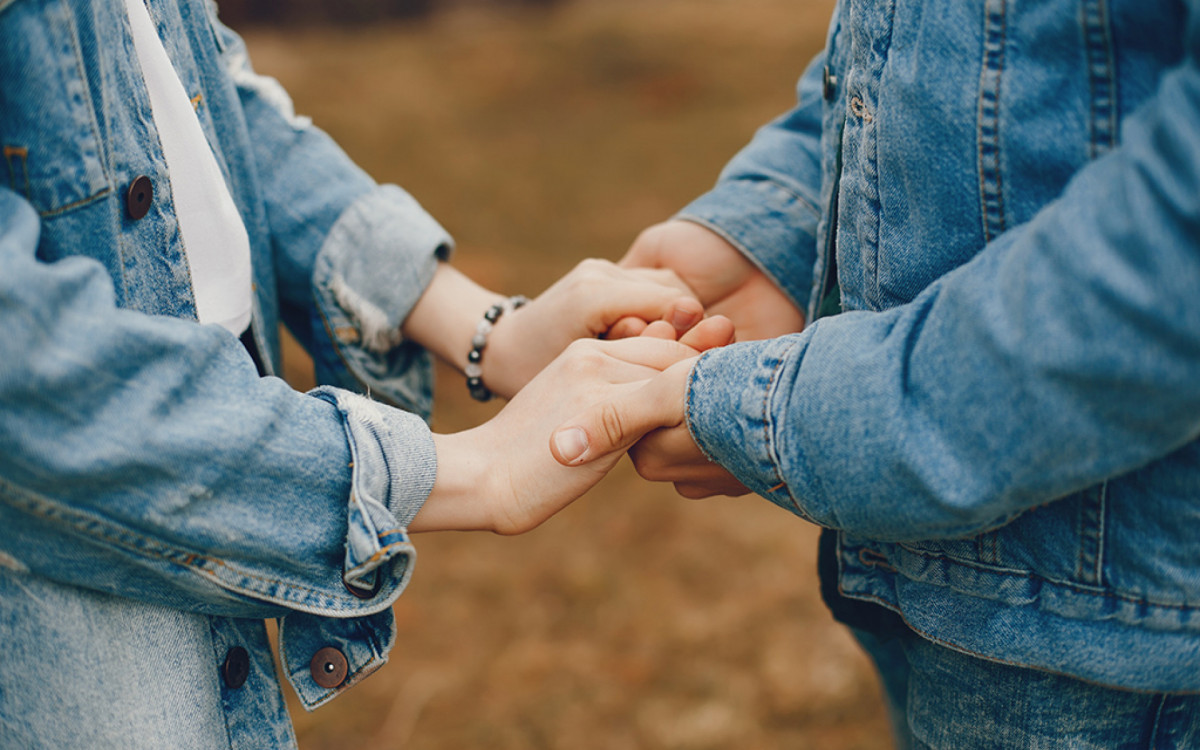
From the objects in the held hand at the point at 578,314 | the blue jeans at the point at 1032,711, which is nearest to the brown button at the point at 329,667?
the held hand at the point at 578,314

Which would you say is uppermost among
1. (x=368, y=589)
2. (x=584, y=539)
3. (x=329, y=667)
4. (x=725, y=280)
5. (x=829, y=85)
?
(x=829, y=85)

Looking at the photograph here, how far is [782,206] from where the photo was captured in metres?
1.36

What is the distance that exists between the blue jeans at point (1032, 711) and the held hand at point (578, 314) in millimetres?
565

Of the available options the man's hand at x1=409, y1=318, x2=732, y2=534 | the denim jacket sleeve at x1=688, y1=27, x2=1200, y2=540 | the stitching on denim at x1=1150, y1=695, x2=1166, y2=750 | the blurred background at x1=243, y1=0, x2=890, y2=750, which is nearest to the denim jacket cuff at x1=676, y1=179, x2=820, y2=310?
the man's hand at x1=409, y1=318, x2=732, y2=534

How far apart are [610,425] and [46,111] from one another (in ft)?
2.07

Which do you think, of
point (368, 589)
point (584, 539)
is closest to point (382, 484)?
point (368, 589)

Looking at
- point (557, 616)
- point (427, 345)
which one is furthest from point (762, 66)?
point (427, 345)

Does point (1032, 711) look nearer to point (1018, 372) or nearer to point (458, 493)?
point (1018, 372)

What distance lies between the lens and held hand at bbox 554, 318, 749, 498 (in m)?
1.05

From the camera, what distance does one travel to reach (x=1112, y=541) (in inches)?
33.0

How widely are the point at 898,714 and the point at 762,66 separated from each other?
5.53 metres

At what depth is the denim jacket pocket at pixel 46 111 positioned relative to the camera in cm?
79

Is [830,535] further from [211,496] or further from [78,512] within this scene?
[78,512]

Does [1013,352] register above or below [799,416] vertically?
above
